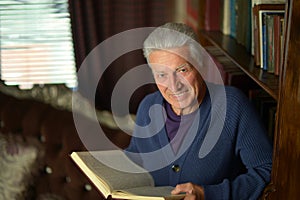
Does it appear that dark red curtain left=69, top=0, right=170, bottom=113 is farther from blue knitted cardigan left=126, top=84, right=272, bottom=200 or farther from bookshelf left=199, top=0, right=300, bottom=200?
bookshelf left=199, top=0, right=300, bottom=200

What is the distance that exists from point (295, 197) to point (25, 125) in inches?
49.5

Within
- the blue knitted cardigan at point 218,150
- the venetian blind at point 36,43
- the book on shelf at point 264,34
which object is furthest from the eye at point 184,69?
the venetian blind at point 36,43

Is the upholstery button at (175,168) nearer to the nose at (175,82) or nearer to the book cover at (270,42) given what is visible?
the nose at (175,82)

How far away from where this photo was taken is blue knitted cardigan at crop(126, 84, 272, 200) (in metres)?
1.48

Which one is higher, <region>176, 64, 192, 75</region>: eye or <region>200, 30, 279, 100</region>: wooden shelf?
<region>176, 64, 192, 75</region>: eye

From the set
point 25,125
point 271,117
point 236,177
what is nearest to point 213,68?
point 271,117

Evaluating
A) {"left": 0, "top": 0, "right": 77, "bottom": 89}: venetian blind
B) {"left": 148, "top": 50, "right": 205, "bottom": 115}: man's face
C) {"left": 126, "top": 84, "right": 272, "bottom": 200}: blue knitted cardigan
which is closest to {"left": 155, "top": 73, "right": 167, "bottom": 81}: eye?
{"left": 148, "top": 50, "right": 205, "bottom": 115}: man's face

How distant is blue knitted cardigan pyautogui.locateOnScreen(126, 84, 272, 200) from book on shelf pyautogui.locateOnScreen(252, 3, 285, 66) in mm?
165

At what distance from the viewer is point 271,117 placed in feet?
5.77

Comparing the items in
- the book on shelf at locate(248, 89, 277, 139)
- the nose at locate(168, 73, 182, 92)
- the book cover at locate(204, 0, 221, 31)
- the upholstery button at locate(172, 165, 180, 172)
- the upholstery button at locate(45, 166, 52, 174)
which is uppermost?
the book cover at locate(204, 0, 221, 31)

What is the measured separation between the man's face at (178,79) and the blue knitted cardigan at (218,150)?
0.13 feet

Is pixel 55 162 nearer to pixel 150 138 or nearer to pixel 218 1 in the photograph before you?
pixel 150 138

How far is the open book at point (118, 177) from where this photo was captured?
1385 mm

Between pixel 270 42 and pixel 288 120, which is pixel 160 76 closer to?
pixel 270 42
